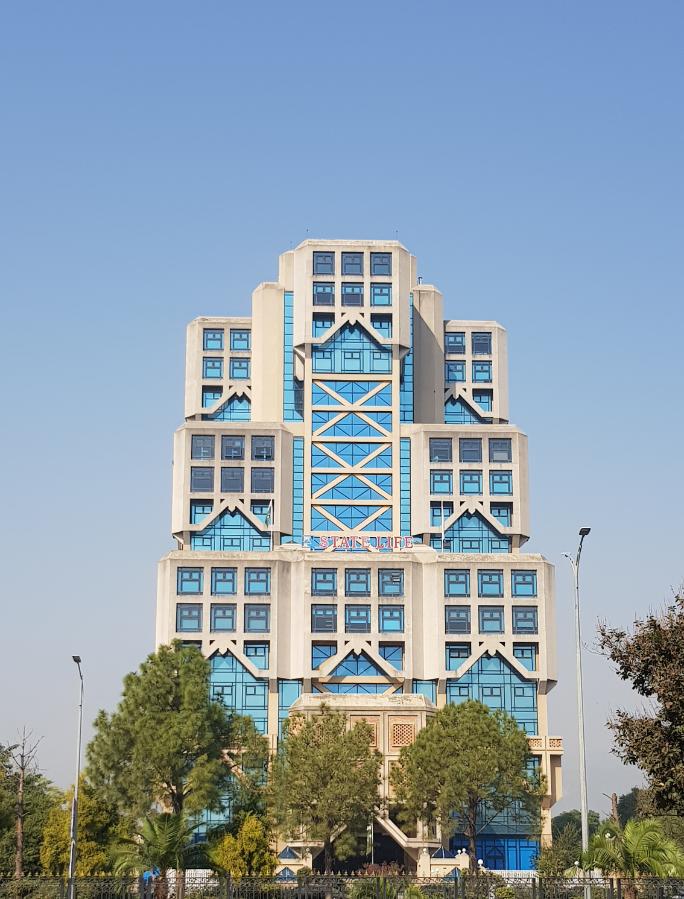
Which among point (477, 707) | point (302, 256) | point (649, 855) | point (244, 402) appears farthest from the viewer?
point (244, 402)

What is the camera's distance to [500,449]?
125m

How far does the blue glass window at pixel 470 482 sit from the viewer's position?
124250 mm

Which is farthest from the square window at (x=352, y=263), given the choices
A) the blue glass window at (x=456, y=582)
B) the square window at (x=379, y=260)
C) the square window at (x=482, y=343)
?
the blue glass window at (x=456, y=582)

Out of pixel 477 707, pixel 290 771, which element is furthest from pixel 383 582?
pixel 290 771

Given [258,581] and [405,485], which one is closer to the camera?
[258,581]

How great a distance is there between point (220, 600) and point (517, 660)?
974 inches

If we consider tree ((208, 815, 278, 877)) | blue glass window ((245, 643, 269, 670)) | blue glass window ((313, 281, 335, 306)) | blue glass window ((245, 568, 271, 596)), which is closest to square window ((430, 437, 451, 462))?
blue glass window ((313, 281, 335, 306))

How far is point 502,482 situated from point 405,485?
857 cm

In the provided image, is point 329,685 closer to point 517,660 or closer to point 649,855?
point 517,660

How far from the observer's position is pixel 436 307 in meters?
135

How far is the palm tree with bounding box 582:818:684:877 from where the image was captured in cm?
4984

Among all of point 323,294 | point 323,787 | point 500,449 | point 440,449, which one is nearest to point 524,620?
point 500,449

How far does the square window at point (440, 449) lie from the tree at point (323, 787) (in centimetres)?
4163

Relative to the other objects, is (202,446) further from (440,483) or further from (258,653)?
(440,483)
